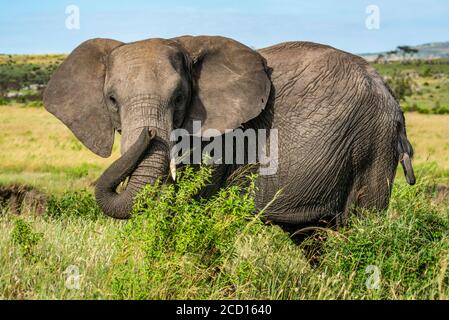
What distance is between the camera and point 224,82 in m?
7.65

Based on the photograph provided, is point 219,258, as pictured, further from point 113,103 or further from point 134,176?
point 113,103

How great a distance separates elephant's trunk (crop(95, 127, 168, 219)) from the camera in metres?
6.47

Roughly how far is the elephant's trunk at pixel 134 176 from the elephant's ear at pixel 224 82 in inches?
30.7

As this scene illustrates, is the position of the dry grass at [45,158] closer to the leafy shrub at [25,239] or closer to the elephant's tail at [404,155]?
the leafy shrub at [25,239]

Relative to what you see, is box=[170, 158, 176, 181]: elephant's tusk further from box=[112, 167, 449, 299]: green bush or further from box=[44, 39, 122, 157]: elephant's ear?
box=[44, 39, 122, 157]: elephant's ear

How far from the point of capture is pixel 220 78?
763 centimetres

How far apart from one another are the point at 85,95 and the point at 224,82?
3.87ft

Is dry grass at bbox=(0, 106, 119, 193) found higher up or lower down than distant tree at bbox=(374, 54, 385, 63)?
higher up

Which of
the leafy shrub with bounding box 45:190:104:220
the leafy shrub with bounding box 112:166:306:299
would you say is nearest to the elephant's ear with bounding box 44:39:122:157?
the leafy shrub with bounding box 112:166:306:299

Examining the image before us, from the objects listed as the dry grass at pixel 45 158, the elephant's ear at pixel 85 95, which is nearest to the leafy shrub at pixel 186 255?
the elephant's ear at pixel 85 95

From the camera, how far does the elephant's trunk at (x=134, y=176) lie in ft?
21.2

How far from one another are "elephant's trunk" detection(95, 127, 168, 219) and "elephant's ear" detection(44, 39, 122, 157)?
0.82m

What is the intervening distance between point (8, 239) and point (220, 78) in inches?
87.8

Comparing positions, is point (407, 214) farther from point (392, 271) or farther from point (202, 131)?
point (202, 131)
